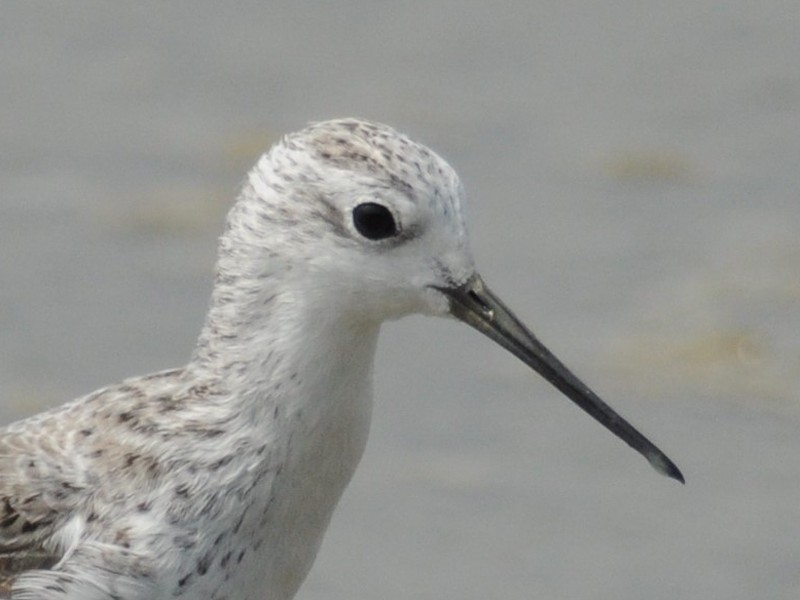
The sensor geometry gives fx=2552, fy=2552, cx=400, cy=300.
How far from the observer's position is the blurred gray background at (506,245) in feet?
25.6

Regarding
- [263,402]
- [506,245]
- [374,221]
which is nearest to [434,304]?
[374,221]

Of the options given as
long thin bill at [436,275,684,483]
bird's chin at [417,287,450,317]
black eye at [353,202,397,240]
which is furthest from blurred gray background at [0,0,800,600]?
black eye at [353,202,397,240]

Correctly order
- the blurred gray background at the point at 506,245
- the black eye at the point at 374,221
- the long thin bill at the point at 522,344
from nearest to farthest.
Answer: the black eye at the point at 374,221
the long thin bill at the point at 522,344
the blurred gray background at the point at 506,245

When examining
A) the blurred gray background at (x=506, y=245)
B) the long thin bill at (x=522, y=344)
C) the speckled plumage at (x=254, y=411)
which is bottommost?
the speckled plumage at (x=254, y=411)

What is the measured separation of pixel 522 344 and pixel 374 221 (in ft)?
1.61

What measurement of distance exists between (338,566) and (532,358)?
2.07 metres

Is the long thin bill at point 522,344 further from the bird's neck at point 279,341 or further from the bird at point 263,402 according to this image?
the bird's neck at point 279,341

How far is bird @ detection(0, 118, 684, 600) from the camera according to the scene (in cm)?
555

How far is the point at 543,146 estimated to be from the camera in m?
9.13

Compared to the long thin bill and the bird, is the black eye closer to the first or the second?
the bird

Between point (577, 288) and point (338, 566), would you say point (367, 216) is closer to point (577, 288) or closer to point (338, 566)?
point (338, 566)

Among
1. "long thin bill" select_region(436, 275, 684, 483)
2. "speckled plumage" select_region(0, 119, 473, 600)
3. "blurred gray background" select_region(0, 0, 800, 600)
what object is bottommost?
"speckled plumage" select_region(0, 119, 473, 600)

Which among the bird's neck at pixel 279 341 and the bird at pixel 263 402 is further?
the bird's neck at pixel 279 341

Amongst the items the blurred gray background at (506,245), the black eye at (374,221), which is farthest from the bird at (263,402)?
the blurred gray background at (506,245)
